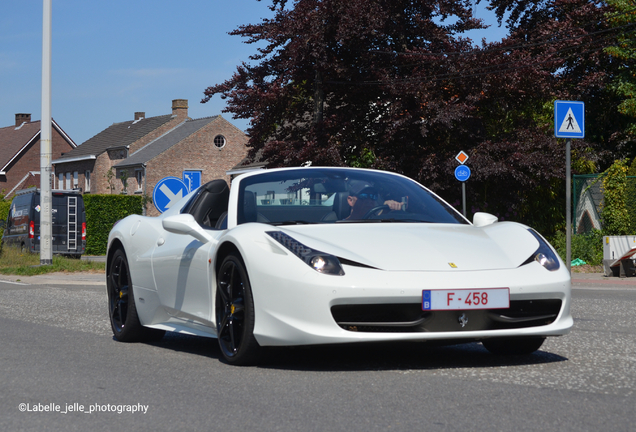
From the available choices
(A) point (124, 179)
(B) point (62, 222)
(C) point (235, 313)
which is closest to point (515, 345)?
(C) point (235, 313)

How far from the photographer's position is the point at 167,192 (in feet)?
50.3

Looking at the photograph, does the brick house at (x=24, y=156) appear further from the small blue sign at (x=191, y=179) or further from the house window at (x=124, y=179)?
the small blue sign at (x=191, y=179)

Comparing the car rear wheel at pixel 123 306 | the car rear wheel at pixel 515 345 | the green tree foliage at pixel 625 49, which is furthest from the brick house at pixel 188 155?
the car rear wheel at pixel 515 345

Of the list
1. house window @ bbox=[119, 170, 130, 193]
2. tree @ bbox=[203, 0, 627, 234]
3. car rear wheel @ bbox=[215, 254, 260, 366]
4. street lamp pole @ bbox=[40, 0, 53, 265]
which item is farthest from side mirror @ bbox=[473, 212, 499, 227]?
house window @ bbox=[119, 170, 130, 193]

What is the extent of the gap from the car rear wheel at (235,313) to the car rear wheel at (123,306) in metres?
1.60

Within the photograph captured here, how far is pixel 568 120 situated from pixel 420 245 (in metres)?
7.37

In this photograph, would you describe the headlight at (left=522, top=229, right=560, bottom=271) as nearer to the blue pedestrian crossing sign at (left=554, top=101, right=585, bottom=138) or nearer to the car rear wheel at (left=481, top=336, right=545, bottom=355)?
the car rear wheel at (left=481, top=336, right=545, bottom=355)

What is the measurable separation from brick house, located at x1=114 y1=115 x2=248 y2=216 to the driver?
50.4 metres

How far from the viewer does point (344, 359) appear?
5.85m

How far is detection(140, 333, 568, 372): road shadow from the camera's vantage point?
5.49 metres

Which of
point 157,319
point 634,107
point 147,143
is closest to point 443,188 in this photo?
point 634,107

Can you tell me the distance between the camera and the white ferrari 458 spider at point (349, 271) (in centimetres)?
507

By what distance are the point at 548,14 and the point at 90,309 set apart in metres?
23.1

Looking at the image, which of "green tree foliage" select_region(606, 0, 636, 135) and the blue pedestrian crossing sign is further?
"green tree foliage" select_region(606, 0, 636, 135)
